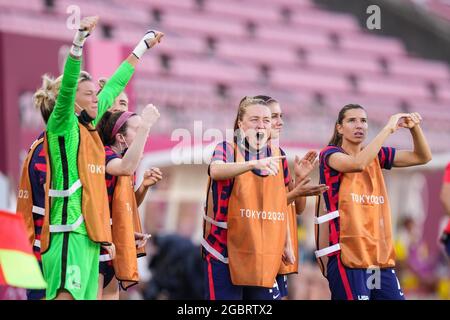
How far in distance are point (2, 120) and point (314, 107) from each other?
32.1ft

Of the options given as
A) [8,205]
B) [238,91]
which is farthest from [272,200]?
[238,91]

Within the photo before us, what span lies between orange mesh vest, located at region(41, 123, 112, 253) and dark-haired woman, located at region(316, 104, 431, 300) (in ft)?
4.92

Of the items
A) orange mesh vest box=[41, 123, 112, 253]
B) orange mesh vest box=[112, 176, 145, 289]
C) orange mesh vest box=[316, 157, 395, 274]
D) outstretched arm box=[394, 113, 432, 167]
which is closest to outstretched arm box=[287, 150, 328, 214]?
orange mesh vest box=[316, 157, 395, 274]

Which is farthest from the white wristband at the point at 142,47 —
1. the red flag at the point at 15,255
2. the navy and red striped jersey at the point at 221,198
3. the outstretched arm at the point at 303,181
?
the red flag at the point at 15,255

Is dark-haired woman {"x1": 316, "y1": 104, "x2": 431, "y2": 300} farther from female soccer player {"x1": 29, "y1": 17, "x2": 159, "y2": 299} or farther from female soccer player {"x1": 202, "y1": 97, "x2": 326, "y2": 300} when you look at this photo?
female soccer player {"x1": 29, "y1": 17, "x2": 159, "y2": 299}

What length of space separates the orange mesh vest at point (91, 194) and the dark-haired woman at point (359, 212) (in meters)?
1.50

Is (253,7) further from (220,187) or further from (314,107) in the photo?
(220,187)

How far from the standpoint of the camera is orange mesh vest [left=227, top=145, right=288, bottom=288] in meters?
6.57

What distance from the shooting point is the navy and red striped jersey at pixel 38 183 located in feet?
21.1

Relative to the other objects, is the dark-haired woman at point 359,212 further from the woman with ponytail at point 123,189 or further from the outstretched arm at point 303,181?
the woman with ponytail at point 123,189

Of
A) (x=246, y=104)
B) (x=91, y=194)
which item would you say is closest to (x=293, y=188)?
(x=246, y=104)

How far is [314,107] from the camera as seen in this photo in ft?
69.6

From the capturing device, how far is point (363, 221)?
692 centimetres

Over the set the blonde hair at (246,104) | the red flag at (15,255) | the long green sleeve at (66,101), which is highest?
the blonde hair at (246,104)
